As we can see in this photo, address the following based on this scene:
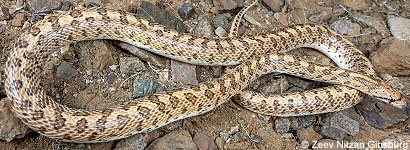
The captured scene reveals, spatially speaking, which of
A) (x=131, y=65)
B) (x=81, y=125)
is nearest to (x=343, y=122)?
(x=131, y=65)

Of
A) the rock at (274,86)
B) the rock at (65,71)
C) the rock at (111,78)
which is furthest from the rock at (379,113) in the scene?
the rock at (65,71)

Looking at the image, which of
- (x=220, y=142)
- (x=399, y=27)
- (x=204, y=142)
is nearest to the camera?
(x=204, y=142)

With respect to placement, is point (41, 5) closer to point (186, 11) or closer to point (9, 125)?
point (9, 125)

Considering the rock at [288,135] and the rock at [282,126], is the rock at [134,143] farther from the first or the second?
the rock at [288,135]

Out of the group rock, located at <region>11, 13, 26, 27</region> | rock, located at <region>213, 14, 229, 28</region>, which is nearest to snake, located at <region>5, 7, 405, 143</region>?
rock, located at <region>11, 13, 26, 27</region>

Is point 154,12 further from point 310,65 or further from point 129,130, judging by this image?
point 310,65

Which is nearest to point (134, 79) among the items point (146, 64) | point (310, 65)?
point (146, 64)

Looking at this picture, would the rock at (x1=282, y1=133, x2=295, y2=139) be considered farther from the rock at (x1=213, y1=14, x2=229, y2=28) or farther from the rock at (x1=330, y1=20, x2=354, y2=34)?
the rock at (x1=330, y1=20, x2=354, y2=34)
